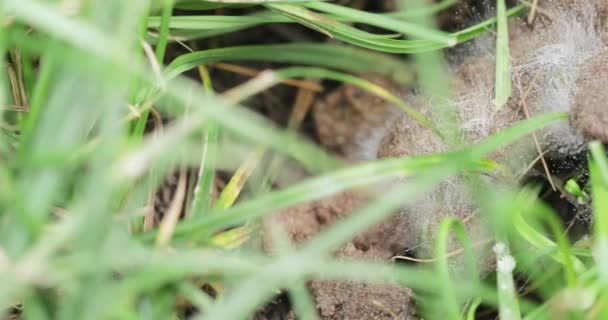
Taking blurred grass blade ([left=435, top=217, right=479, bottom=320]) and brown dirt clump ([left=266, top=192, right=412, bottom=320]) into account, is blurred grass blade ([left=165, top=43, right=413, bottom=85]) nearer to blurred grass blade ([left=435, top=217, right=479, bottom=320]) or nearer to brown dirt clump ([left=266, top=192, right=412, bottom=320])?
brown dirt clump ([left=266, top=192, right=412, bottom=320])

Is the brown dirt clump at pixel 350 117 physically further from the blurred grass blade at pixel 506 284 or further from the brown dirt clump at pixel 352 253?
the blurred grass blade at pixel 506 284

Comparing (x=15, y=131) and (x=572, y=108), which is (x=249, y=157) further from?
(x=572, y=108)

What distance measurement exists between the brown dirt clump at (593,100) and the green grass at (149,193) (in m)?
0.06

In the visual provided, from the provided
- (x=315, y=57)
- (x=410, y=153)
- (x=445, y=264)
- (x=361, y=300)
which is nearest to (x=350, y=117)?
(x=315, y=57)

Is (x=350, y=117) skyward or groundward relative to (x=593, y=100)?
groundward

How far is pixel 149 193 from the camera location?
127 cm

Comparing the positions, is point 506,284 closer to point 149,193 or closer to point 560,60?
point 560,60

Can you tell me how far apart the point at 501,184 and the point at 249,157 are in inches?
17.9

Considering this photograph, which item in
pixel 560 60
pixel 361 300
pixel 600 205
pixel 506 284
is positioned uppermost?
pixel 560 60

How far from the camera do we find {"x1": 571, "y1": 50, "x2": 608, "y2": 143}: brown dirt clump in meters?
1.22

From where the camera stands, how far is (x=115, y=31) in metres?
0.97

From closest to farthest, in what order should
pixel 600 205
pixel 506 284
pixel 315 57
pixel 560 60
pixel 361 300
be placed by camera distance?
pixel 600 205 < pixel 506 284 < pixel 361 300 < pixel 560 60 < pixel 315 57

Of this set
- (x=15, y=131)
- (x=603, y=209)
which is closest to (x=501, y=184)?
(x=603, y=209)

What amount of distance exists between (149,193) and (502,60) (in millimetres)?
671
